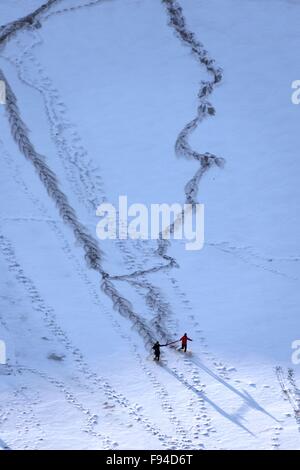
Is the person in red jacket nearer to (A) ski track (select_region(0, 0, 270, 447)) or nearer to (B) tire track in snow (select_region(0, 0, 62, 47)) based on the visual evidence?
(A) ski track (select_region(0, 0, 270, 447))

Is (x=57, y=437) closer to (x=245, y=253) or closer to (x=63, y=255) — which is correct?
(x=63, y=255)

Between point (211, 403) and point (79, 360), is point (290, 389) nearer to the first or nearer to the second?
point (211, 403)
